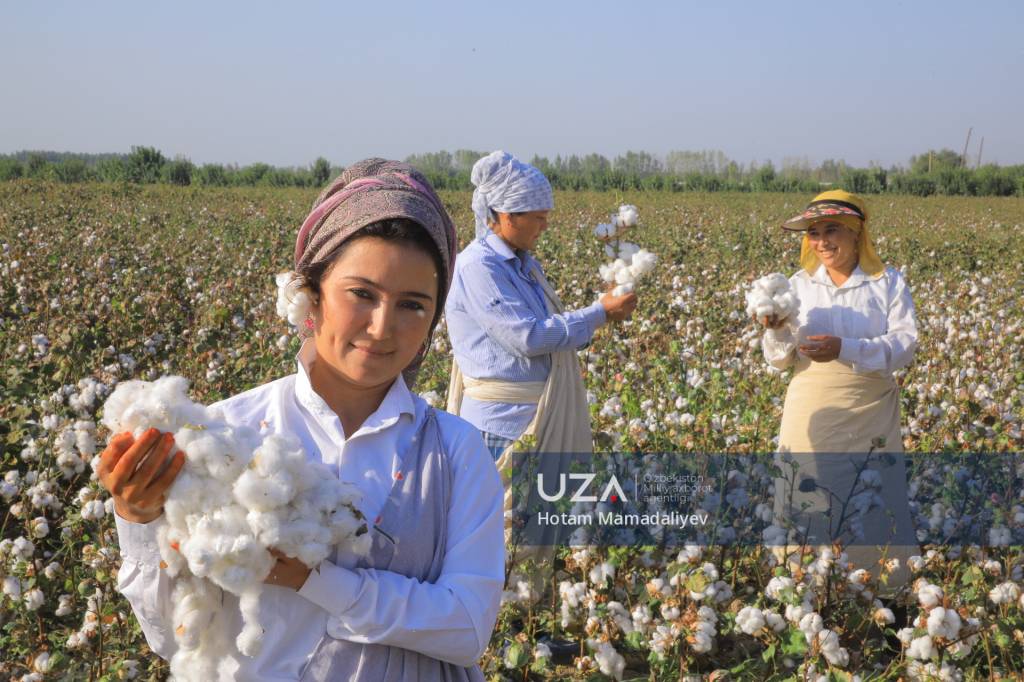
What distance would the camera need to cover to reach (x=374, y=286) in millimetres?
1145

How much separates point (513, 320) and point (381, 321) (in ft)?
6.07

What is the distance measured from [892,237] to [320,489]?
15055mm

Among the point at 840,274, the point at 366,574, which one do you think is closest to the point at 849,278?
the point at 840,274

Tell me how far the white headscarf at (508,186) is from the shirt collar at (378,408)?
1.86 m

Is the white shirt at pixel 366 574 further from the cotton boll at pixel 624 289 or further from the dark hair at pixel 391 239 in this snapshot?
the cotton boll at pixel 624 289

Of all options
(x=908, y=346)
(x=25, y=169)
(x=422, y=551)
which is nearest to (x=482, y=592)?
(x=422, y=551)

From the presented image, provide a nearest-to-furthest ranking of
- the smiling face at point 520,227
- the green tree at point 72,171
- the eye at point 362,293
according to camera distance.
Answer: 1. the eye at point 362,293
2. the smiling face at point 520,227
3. the green tree at point 72,171

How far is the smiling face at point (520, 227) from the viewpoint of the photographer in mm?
3082

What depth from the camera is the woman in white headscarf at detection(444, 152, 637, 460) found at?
9.88 feet

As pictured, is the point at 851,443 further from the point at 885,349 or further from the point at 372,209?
the point at 372,209

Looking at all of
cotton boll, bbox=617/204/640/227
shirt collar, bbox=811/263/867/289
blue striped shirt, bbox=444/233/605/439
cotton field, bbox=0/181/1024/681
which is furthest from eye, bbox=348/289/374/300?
shirt collar, bbox=811/263/867/289

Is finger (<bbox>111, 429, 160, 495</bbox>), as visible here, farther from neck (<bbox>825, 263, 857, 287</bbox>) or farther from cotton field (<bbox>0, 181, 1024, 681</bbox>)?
neck (<bbox>825, 263, 857, 287</bbox>)

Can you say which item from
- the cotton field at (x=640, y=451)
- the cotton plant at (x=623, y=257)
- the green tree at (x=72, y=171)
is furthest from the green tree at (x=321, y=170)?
the cotton plant at (x=623, y=257)

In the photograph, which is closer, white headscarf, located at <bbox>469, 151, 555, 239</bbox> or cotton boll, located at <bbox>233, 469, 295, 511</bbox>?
cotton boll, located at <bbox>233, 469, 295, 511</bbox>
